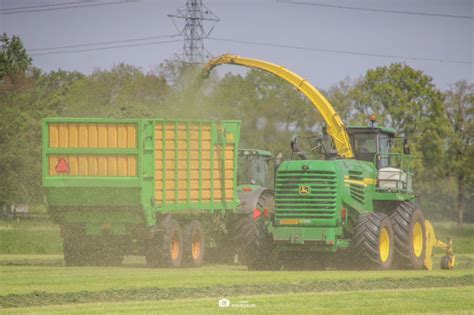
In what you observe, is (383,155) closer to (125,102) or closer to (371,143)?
(371,143)

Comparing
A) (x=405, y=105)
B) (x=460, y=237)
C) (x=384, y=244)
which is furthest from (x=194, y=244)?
(x=405, y=105)

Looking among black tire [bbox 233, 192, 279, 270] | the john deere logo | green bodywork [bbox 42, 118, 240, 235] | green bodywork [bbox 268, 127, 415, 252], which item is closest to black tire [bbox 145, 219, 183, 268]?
green bodywork [bbox 42, 118, 240, 235]

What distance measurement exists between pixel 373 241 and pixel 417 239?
8.23 ft

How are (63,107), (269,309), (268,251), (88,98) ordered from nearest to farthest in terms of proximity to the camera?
(269,309) → (268,251) → (88,98) → (63,107)

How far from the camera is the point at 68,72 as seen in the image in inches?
1795

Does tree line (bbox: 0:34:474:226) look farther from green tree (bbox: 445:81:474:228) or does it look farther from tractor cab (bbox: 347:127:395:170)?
green tree (bbox: 445:81:474:228)

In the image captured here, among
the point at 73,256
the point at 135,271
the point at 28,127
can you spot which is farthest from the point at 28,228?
the point at 135,271

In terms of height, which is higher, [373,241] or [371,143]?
[371,143]

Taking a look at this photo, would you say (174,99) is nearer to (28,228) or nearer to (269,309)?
(28,228)

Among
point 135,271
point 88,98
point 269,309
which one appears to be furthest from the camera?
point 88,98

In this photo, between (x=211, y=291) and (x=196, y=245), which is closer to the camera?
(x=211, y=291)

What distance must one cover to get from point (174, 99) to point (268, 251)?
14433mm

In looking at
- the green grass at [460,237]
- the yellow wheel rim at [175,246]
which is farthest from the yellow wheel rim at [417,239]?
the green grass at [460,237]

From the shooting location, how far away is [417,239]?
27094mm
